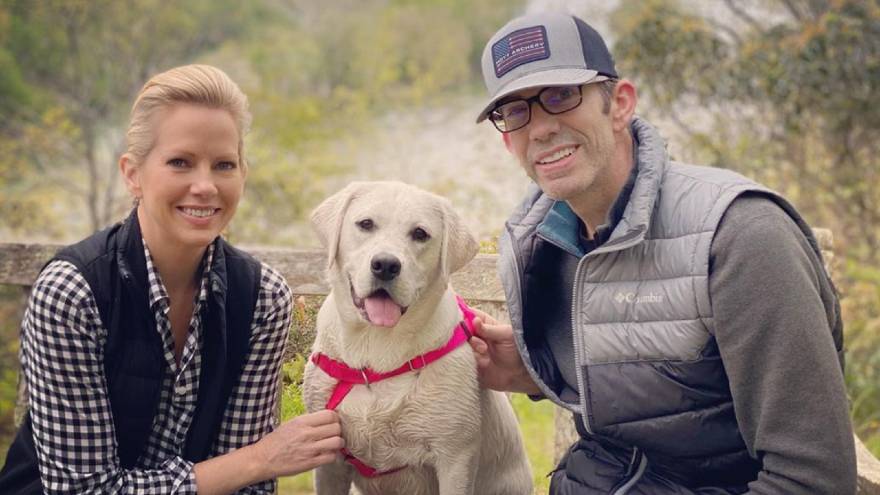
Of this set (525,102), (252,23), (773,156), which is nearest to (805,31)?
(773,156)

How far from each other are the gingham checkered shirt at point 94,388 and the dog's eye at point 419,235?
476 mm

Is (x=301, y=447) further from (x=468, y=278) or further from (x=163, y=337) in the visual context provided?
(x=468, y=278)

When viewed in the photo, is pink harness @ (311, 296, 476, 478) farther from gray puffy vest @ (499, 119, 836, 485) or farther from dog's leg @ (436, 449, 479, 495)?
gray puffy vest @ (499, 119, 836, 485)

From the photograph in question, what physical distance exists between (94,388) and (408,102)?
7916 millimetres

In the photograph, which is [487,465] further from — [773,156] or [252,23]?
[252,23]

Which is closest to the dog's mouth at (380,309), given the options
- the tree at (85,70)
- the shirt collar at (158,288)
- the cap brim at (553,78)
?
the shirt collar at (158,288)

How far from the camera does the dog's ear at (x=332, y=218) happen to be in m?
2.55

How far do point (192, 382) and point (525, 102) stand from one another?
1.27 metres

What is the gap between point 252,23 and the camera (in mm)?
11289

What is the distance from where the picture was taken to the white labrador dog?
247 centimetres

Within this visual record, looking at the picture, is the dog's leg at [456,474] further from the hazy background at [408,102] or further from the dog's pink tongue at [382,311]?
the hazy background at [408,102]

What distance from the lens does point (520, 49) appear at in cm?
230

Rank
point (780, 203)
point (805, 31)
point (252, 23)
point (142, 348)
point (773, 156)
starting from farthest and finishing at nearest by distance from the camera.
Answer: point (252, 23) < point (773, 156) < point (805, 31) < point (142, 348) < point (780, 203)

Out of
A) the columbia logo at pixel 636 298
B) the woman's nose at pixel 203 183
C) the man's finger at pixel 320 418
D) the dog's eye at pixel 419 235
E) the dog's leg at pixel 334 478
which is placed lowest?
the dog's leg at pixel 334 478
